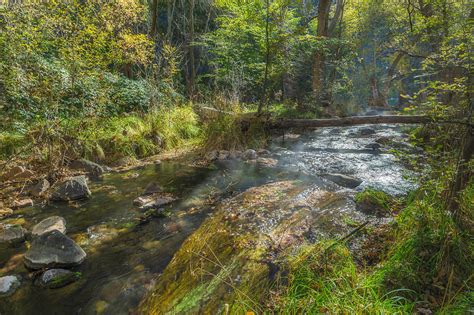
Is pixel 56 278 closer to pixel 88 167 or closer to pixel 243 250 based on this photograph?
pixel 243 250

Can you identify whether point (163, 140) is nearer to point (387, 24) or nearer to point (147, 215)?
point (147, 215)

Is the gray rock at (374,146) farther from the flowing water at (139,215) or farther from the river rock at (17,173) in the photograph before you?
the river rock at (17,173)

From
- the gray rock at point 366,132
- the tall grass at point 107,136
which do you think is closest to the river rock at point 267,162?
the tall grass at point 107,136

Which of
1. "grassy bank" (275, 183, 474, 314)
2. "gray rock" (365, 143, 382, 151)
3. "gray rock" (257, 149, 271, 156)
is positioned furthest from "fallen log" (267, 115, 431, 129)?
"grassy bank" (275, 183, 474, 314)

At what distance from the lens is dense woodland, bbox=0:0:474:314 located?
1.95 metres

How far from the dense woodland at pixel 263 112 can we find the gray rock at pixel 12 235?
3.94 ft

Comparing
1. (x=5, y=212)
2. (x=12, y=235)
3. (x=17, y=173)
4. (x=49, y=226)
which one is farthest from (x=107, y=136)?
(x=12, y=235)

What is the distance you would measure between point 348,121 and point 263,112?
83.0 inches

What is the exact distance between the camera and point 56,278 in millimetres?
2768

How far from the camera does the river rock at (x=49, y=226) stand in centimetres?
363

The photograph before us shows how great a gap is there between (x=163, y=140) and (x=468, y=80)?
7.23 meters

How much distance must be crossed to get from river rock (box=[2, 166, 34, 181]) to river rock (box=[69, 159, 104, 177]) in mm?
905

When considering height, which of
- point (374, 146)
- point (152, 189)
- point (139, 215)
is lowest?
point (139, 215)

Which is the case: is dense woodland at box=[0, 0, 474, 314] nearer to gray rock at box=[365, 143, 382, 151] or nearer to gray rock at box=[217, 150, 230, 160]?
gray rock at box=[217, 150, 230, 160]
